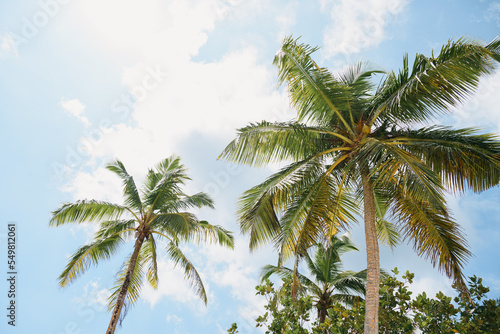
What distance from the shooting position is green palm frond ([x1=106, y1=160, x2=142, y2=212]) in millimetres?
13453

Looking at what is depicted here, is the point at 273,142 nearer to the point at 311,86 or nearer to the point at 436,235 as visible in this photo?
the point at 311,86

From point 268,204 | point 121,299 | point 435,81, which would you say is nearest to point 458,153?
point 435,81

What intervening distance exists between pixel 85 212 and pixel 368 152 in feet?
Answer: 33.6

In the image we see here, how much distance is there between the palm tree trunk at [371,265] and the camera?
6.67 metres

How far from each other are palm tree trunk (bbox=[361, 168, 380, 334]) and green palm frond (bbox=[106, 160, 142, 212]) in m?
8.73

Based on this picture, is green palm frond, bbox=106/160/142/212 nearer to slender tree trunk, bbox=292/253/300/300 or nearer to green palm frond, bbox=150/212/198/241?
green palm frond, bbox=150/212/198/241

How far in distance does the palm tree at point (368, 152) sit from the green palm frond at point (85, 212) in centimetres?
667

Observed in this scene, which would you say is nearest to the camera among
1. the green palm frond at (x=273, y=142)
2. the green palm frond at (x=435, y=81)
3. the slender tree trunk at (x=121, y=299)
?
the green palm frond at (x=435, y=81)

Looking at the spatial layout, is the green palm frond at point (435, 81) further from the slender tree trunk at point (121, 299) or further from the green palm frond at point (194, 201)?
the slender tree trunk at point (121, 299)

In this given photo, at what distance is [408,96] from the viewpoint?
7.50m

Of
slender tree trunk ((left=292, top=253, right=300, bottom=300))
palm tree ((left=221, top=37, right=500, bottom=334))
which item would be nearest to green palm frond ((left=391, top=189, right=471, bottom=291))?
palm tree ((left=221, top=37, right=500, bottom=334))

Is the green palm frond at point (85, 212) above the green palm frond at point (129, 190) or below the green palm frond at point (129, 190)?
below

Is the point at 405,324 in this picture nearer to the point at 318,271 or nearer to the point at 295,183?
the point at 295,183

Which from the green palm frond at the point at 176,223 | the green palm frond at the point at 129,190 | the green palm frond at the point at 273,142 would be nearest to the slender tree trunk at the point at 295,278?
the green palm frond at the point at 273,142
